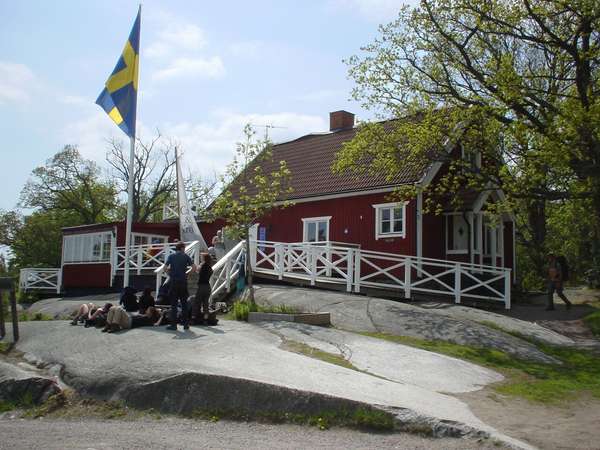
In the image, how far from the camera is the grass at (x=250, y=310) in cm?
1424

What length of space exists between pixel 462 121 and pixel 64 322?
13.5m

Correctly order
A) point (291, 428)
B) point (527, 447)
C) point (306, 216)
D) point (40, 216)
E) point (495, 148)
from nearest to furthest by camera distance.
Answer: point (527, 447) → point (291, 428) → point (495, 148) → point (306, 216) → point (40, 216)

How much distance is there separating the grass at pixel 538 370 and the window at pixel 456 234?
8.65m

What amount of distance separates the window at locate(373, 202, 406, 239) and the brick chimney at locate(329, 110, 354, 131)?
26.5ft

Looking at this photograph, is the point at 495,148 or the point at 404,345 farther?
the point at 495,148

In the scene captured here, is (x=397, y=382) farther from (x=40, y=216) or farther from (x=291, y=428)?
(x=40, y=216)

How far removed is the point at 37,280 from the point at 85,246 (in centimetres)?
402

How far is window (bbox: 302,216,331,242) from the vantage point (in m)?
23.2

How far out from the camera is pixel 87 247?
2870 cm

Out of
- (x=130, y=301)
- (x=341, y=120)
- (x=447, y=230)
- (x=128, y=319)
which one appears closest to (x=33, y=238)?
(x=341, y=120)

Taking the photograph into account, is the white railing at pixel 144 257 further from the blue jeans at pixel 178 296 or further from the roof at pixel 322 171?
the blue jeans at pixel 178 296

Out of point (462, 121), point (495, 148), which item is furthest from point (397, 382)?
point (495, 148)

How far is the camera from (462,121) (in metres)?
20.0

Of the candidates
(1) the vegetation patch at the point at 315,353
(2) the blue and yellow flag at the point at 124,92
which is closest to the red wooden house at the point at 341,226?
(2) the blue and yellow flag at the point at 124,92
